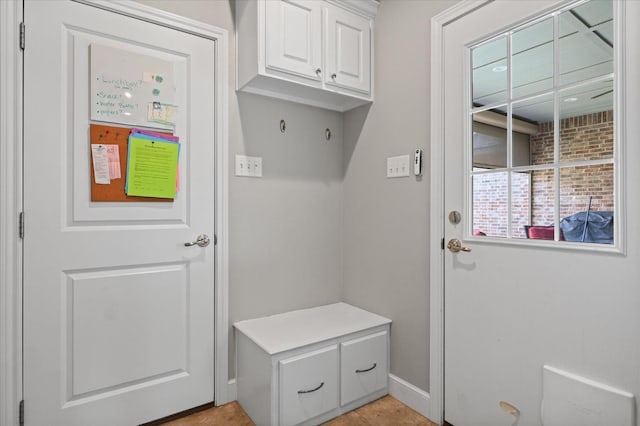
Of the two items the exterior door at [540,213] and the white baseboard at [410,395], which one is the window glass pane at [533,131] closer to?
the exterior door at [540,213]

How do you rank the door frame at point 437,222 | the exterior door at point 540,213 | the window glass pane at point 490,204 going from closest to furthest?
the exterior door at point 540,213 → the window glass pane at point 490,204 → the door frame at point 437,222

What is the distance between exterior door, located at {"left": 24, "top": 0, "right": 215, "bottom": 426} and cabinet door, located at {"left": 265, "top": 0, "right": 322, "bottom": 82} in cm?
40

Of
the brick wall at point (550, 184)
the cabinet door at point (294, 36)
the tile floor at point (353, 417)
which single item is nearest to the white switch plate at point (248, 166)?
the cabinet door at point (294, 36)

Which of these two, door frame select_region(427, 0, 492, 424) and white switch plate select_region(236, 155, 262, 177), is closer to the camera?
door frame select_region(427, 0, 492, 424)

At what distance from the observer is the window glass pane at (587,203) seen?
1.23 meters

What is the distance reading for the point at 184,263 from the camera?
183cm

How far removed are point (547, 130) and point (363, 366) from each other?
1.47m

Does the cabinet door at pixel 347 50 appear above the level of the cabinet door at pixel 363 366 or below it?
above

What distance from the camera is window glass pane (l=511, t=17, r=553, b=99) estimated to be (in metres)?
1.40

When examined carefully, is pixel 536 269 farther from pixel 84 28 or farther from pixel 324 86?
pixel 84 28

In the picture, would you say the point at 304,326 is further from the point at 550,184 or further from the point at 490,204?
the point at 550,184

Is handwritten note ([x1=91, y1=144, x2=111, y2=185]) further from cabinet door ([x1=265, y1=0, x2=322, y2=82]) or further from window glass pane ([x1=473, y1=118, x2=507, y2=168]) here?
window glass pane ([x1=473, y1=118, x2=507, y2=168])

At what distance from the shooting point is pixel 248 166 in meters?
2.05

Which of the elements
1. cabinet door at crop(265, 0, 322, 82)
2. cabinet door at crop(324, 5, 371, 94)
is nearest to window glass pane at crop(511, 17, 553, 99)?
cabinet door at crop(324, 5, 371, 94)
